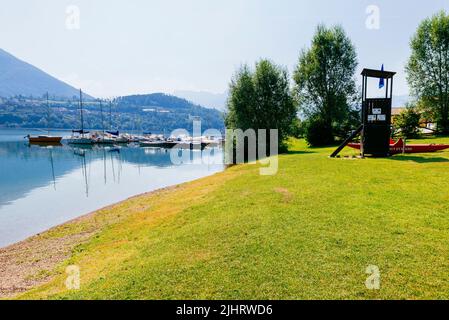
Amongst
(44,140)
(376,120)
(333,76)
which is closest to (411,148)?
(376,120)

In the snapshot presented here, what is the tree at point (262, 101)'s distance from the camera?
185 feet

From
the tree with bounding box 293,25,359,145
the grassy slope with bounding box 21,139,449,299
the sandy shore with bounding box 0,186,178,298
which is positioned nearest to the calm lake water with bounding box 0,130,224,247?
the sandy shore with bounding box 0,186,178,298

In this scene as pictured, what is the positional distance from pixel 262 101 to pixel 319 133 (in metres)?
12.2

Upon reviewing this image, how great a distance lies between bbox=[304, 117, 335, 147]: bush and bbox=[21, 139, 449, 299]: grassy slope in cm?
4106

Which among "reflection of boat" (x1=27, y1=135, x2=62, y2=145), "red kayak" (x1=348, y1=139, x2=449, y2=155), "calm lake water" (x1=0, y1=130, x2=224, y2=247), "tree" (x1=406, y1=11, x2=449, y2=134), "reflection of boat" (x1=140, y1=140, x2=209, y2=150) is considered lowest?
"calm lake water" (x1=0, y1=130, x2=224, y2=247)

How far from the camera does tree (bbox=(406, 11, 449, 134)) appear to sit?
5244 centimetres

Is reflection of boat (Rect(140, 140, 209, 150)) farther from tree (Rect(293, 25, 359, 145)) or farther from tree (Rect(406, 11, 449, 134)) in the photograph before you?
tree (Rect(406, 11, 449, 134))

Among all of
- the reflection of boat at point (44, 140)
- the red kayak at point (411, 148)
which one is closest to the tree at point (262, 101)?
the red kayak at point (411, 148)

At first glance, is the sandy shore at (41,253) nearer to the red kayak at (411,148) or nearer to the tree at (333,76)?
Result: the red kayak at (411,148)

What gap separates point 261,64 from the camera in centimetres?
5853

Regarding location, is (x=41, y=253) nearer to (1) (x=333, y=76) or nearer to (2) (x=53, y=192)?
(2) (x=53, y=192)

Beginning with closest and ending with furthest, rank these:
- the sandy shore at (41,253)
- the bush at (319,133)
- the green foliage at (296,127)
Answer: the sandy shore at (41,253) < the bush at (319,133) < the green foliage at (296,127)

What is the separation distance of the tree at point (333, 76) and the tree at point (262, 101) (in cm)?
610
